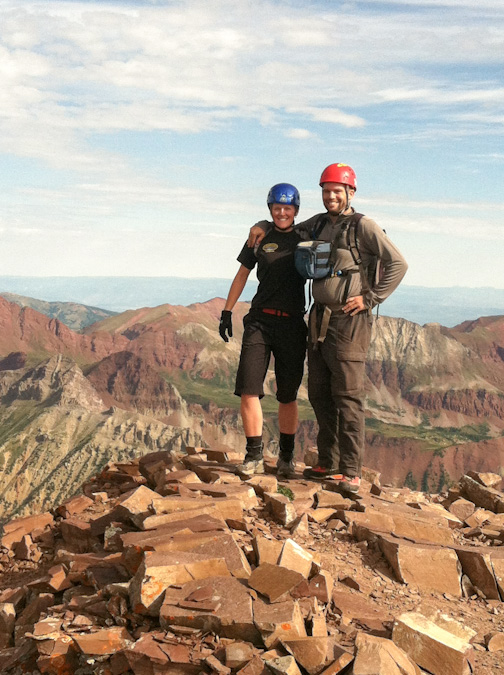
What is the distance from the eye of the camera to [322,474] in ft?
36.7

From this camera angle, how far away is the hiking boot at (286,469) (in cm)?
1161

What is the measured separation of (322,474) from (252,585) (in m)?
4.88

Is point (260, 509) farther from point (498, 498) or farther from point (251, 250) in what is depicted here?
point (498, 498)

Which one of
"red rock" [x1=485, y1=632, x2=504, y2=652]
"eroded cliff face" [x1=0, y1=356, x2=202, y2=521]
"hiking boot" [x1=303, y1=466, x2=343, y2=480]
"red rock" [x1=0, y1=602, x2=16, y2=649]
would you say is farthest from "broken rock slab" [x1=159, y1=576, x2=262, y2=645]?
"eroded cliff face" [x1=0, y1=356, x2=202, y2=521]

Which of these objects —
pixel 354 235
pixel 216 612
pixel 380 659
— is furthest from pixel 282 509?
pixel 354 235

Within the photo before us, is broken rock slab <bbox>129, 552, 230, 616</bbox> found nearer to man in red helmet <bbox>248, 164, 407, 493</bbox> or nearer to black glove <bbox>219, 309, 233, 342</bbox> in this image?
man in red helmet <bbox>248, 164, 407, 493</bbox>

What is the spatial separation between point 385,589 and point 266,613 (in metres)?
2.41

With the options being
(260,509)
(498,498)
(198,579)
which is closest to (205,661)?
(198,579)

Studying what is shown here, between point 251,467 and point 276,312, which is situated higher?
point 276,312

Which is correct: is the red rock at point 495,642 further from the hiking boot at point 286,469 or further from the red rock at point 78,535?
the red rock at point 78,535

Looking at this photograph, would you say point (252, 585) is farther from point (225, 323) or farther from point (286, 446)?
A: point (225, 323)

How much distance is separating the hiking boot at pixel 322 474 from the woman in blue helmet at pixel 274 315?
1.00 meters

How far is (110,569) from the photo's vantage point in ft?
24.8

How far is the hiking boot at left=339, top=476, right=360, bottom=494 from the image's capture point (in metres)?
10.6
